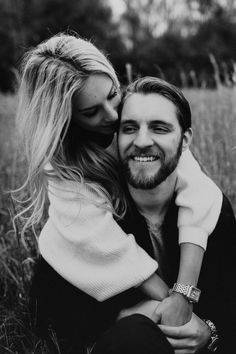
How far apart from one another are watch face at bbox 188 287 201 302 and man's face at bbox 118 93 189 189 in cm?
47

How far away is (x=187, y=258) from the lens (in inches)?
85.8

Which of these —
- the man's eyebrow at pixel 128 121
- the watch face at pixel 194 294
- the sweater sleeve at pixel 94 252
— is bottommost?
the watch face at pixel 194 294

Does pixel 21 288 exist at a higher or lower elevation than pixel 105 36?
lower

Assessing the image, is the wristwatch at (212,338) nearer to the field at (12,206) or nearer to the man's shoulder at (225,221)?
the man's shoulder at (225,221)

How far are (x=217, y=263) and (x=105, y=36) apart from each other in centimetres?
2266

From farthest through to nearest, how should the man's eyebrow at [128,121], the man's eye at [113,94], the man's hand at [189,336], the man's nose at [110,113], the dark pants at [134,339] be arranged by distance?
the man's eye at [113,94]
the man's nose at [110,113]
the man's eyebrow at [128,121]
the man's hand at [189,336]
the dark pants at [134,339]

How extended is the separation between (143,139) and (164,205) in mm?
369

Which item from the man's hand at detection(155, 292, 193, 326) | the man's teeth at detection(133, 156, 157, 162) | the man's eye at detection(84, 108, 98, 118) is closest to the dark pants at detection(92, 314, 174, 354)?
the man's hand at detection(155, 292, 193, 326)

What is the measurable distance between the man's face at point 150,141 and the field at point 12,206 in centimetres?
70

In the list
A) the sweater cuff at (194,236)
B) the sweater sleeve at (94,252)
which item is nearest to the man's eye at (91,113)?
the sweater sleeve at (94,252)

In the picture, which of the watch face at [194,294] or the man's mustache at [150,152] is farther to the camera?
the man's mustache at [150,152]

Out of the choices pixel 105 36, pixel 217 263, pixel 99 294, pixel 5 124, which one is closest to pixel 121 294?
pixel 99 294

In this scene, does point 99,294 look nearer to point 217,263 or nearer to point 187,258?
point 187,258

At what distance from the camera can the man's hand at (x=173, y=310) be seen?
2081 millimetres
